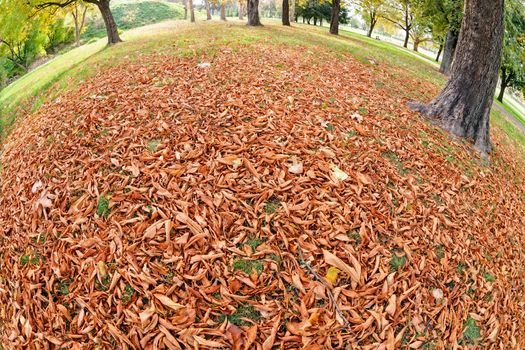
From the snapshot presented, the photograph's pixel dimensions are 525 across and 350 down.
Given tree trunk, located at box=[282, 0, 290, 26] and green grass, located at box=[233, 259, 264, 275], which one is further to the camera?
tree trunk, located at box=[282, 0, 290, 26]

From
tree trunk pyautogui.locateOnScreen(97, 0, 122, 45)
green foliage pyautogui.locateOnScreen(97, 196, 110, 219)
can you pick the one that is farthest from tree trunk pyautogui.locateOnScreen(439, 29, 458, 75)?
green foliage pyautogui.locateOnScreen(97, 196, 110, 219)

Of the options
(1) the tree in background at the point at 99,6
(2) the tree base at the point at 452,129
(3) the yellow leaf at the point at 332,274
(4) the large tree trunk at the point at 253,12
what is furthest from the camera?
(4) the large tree trunk at the point at 253,12

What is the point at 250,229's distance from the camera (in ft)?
10.4

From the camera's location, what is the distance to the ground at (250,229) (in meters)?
2.66

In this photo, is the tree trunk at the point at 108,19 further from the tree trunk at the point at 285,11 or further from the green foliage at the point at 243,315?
the green foliage at the point at 243,315

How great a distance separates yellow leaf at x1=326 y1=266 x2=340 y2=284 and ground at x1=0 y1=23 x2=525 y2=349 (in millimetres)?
12

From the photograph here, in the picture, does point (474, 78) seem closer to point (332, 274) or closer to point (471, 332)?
point (471, 332)

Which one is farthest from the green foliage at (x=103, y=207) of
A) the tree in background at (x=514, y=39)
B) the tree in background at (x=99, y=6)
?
the tree in background at (x=514, y=39)

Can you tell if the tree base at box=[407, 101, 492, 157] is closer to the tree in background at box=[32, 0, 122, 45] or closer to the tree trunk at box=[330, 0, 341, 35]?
the tree in background at box=[32, 0, 122, 45]

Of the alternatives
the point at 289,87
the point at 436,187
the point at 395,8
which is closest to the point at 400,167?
the point at 436,187

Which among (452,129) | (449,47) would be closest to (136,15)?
(449,47)

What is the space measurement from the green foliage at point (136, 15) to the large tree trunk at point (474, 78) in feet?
139

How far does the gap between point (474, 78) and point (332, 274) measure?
5.24 m

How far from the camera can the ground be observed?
2.66 metres
